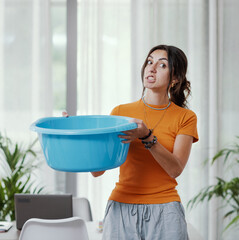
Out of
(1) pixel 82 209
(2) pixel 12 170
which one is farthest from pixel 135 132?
(2) pixel 12 170

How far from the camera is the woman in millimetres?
1316

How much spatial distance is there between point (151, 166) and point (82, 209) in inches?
51.3

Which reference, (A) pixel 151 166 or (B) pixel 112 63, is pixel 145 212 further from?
(B) pixel 112 63

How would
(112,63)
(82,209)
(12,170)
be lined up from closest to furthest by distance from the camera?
1. (82,209)
2. (12,170)
3. (112,63)

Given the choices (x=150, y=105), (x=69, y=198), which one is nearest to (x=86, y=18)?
(x=69, y=198)

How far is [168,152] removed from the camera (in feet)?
4.23

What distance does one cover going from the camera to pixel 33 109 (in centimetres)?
324

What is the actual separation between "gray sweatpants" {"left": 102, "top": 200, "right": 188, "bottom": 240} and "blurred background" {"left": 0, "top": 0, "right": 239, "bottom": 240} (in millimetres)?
1881

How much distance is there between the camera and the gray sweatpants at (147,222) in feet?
4.32

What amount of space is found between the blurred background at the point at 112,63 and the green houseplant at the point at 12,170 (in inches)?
4.9

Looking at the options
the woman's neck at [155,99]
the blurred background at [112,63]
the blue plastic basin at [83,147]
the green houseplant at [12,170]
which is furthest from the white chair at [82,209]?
the blue plastic basin at [83,147]

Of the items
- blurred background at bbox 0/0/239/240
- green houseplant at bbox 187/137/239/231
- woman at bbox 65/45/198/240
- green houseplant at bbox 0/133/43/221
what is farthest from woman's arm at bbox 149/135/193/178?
blurred background at bbox 0/0/239/240

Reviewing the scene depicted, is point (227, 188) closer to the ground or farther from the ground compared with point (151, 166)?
closer to the ground

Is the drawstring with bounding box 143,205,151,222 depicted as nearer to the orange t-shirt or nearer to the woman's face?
the orange t-shirt
